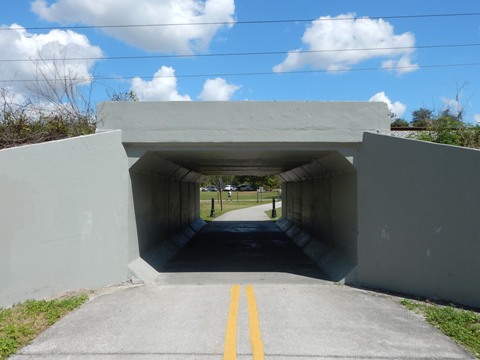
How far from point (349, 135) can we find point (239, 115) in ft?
7.17

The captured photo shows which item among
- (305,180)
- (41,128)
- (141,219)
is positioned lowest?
(141,219)

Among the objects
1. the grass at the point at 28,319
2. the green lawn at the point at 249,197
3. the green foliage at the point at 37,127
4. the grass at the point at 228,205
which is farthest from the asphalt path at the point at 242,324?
the green lawn at the point at 249,197

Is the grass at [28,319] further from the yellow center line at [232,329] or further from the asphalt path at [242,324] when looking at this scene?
the yellow center line at [232,329]

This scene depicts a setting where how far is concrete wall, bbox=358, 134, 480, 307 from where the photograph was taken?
624cm

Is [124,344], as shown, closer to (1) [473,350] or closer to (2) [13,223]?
(2) [13,223]

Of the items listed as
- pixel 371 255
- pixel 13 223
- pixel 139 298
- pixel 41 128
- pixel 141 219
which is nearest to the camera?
pixel 13 223

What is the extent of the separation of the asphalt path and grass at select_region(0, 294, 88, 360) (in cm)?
15

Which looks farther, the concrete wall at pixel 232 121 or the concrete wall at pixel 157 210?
the concrete wall at pixel 157 210

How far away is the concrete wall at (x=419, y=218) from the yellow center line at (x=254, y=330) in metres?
2.37

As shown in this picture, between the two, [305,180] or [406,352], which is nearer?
[406,352]

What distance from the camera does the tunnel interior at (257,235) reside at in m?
8.55

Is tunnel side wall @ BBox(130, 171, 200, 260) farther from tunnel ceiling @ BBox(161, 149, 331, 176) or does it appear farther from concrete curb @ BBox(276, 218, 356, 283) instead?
concrete curb @ BBox(276, 218, 356, 283)

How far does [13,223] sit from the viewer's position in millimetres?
6219

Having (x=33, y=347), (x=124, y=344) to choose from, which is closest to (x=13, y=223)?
(x=33, y=347)
